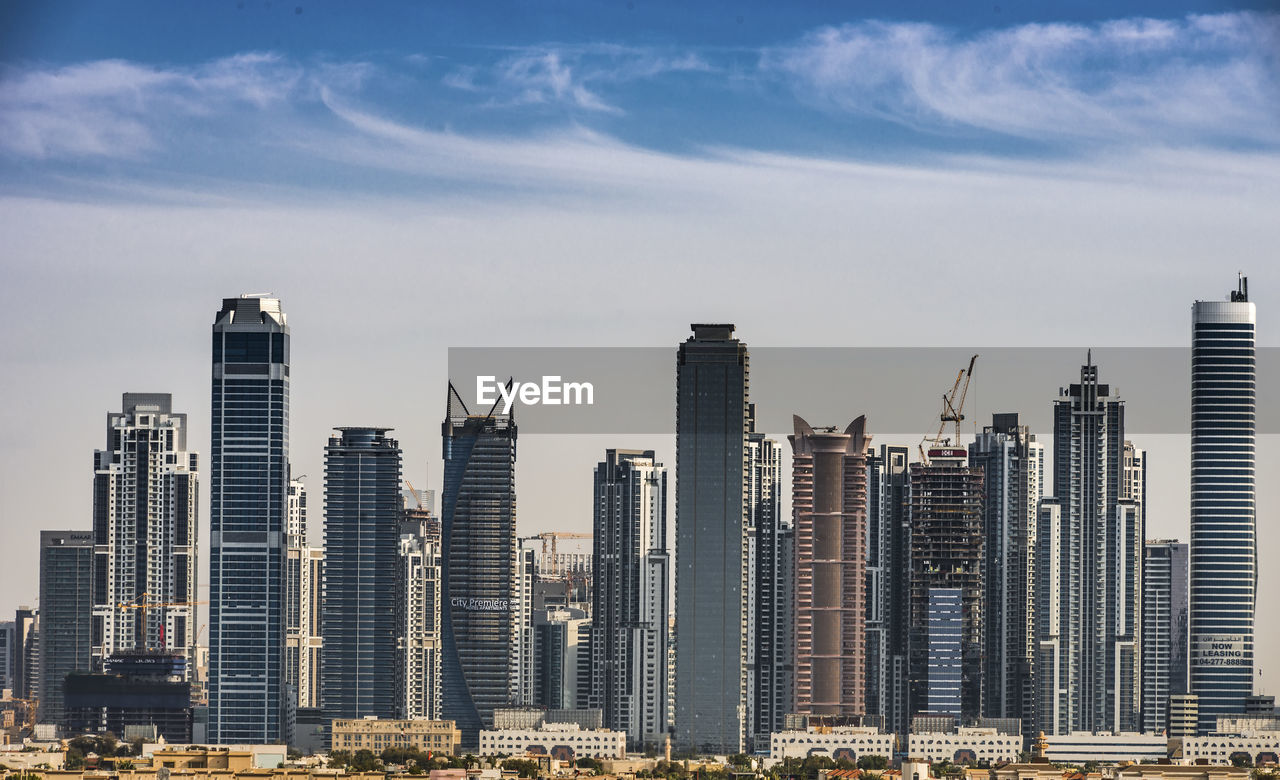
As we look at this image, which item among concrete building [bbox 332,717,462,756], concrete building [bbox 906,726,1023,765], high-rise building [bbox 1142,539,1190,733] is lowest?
concrete building [bbox 906,726,1023,765]

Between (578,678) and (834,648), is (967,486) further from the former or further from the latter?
(578,678)

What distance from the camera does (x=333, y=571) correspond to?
73.9 feet

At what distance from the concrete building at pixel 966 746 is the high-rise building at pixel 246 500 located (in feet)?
18.2

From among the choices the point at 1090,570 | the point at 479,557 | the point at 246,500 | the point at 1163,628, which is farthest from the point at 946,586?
the point at 246,500

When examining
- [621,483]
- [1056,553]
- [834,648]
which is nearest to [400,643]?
[621,483]

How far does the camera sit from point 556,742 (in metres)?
19.1

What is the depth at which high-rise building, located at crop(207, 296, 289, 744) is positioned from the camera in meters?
21.5

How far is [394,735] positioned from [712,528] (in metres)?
4.03

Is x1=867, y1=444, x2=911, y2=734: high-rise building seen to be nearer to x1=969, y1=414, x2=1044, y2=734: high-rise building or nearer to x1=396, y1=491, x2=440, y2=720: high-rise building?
x1=969, y1=414, x2=1044, y2=734: high-rise building

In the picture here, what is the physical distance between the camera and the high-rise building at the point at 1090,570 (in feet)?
68.3

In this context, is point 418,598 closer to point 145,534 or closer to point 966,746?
point 145,534

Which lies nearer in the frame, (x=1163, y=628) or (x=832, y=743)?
(x=832, y=743)

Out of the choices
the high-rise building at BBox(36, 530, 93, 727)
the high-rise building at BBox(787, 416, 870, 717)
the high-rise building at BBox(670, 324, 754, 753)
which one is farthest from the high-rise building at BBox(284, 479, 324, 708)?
the high-rise building at BBox(787, 416, 870, 717)

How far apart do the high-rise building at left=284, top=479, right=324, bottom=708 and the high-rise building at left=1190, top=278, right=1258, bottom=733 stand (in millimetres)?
7682
